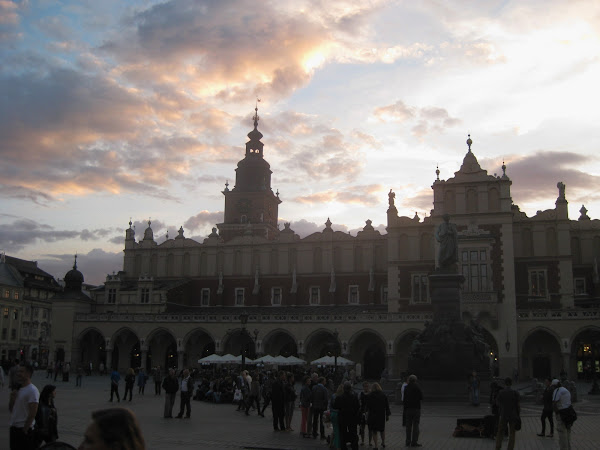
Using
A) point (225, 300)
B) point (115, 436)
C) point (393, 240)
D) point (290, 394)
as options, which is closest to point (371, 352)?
point (393, 240)

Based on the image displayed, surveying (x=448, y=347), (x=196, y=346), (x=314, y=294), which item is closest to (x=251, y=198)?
(x=314, y=294)

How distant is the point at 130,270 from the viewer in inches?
2867

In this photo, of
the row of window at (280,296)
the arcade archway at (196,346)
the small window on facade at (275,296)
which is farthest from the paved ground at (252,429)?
the small window on facade at (275,296)

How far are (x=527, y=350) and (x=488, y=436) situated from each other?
1500 inches

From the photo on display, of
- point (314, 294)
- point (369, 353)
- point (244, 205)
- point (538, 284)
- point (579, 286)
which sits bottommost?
point (369, 353)

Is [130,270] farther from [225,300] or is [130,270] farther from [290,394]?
[290,394]

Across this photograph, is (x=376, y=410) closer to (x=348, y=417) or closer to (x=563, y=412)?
(x=348, y=417)

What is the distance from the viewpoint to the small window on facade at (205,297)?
69.6 metres

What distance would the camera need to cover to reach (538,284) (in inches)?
2186

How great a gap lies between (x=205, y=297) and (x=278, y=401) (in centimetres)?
5137

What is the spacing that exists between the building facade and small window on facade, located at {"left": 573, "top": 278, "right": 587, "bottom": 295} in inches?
3.6

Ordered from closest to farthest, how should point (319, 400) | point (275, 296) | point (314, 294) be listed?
point (319, 400) < point (314, 294) < point (275, 296)

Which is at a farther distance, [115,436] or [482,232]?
[482,232]

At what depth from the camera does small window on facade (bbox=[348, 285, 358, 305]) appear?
64750 millimetres
